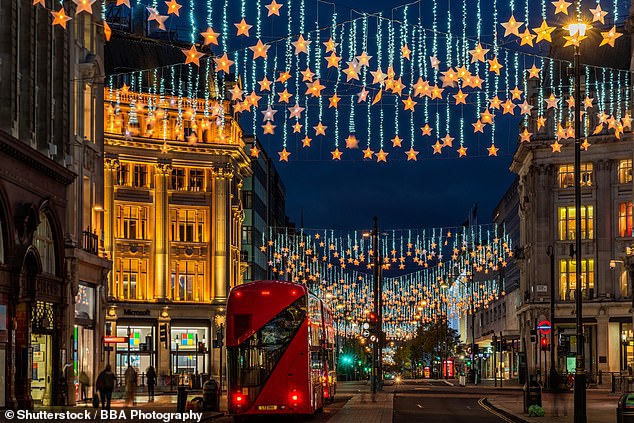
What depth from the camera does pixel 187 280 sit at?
91.2 metres

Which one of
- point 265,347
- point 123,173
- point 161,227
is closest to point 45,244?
point 265,347

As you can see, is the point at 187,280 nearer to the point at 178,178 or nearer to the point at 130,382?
the point at 178,178

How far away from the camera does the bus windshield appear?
35.6 metres

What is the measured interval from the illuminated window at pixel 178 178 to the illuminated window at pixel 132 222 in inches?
115

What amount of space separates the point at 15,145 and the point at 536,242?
5868cm

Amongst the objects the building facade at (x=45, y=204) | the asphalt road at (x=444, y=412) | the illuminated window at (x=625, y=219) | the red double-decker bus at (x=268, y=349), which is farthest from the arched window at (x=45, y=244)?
the illuminated window at (x=625, y=219)

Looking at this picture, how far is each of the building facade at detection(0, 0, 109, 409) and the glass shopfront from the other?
3244cm

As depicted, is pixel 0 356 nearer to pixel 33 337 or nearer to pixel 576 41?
pixel 33 337

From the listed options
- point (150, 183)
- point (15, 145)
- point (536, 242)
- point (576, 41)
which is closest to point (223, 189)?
point (150, 183)

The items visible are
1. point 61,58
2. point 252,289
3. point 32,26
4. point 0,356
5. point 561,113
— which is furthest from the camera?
point 561,113

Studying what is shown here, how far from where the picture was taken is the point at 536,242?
301 ft

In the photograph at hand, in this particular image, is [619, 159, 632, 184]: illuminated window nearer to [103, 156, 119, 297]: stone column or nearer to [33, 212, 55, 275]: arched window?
[103, 156, 119, 297]: stone column

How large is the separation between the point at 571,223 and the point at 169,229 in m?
29.7

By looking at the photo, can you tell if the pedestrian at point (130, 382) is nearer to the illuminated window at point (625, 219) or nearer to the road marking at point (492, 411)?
the road marking at point (492, 411)
